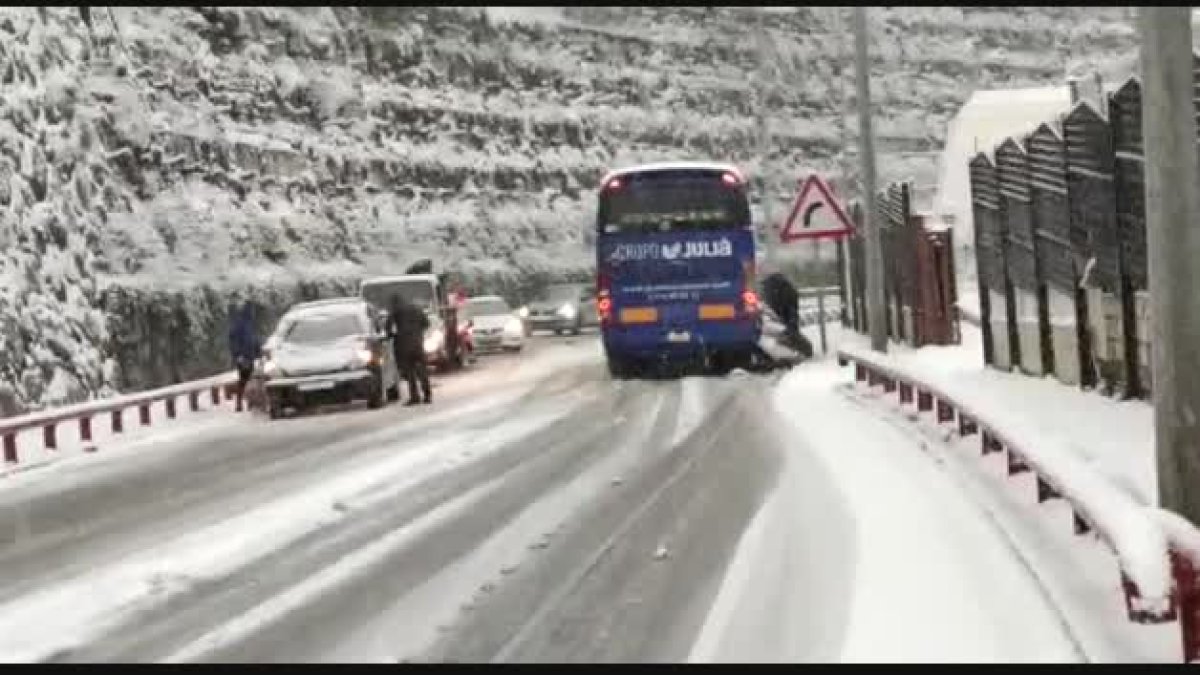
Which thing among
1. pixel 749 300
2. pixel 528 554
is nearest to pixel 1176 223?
pixel 528 554

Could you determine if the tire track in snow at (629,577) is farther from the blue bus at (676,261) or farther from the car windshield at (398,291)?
the car windshield at (398,291)

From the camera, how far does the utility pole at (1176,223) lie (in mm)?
8281

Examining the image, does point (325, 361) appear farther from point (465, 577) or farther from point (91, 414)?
point (465, 577)

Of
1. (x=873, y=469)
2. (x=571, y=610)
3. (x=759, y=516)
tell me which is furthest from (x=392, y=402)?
(x=571, y=610)

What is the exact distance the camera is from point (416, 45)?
65.1 metres

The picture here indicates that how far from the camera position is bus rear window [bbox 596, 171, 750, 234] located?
1134 inches

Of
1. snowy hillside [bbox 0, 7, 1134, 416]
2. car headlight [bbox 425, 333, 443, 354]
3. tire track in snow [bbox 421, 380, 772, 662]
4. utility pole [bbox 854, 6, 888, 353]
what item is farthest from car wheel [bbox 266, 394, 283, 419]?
tire track in snow [bbox 421, 380, 772, 662]

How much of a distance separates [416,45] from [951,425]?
50.6m

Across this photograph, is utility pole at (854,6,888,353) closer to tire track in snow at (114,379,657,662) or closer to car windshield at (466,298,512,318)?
tire track in snow at (114,379,657,662)

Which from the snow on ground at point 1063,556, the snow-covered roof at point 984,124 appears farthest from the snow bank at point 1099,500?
the snow-covered roof at point 984,124

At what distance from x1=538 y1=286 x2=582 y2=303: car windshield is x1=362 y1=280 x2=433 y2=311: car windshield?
18.7 metres

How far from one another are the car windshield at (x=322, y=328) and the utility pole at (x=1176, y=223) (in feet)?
60.8

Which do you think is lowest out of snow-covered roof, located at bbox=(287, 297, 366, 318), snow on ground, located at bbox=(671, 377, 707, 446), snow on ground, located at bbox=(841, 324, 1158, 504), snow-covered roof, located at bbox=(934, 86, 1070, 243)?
snow on ground, located at bbox=(671, 377, 707, 446)

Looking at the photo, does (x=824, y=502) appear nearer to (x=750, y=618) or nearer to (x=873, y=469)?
(x=873, y=469)
